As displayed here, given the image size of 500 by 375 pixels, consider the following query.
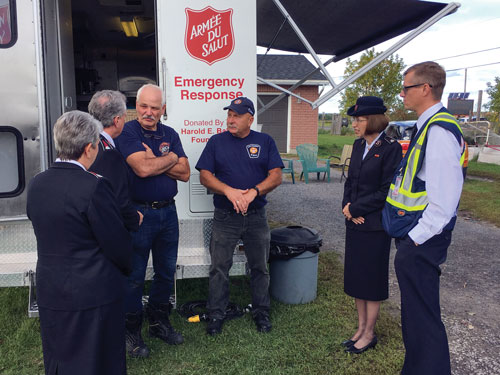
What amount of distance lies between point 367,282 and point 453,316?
1.45m

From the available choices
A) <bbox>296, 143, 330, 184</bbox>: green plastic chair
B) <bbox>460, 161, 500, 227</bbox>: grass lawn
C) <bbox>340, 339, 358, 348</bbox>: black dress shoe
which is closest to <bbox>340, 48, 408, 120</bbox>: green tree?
<bbox>460, 161, 500, 227</bbox>: grass lawn

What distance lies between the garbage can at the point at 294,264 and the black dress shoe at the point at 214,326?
80cm

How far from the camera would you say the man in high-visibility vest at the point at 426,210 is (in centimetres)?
236

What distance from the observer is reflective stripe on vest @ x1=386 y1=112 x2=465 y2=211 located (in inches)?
96.1

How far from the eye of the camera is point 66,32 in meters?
4.33

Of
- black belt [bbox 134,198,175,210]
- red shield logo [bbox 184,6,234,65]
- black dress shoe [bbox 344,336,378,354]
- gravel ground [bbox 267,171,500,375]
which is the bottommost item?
gravel ground [bbox 267,171,500,375]

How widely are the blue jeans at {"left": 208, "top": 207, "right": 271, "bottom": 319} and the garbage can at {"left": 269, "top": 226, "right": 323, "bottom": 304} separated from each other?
0.40 metres

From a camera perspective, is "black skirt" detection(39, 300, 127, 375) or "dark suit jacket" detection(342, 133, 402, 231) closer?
"black skirt" detection(39, 300, 127, 375)

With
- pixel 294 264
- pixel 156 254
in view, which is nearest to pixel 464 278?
pixel 294 264

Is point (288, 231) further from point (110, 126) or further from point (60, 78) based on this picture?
point (60, 78)

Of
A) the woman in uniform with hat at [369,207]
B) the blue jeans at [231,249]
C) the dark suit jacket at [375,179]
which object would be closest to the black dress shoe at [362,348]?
the woman in uniform with hat at [369,207]

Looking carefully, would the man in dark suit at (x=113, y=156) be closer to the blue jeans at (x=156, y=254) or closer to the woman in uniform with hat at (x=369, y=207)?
the blue jeans at (x=156, y=254)

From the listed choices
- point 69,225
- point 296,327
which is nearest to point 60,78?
point 69,225

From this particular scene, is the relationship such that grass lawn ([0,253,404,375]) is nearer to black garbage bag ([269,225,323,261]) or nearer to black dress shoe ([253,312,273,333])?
black dress shoe ([253,312,273,333])
